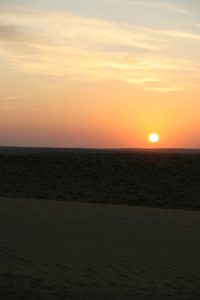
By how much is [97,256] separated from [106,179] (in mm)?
28060

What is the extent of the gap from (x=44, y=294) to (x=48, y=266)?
2.40 meters

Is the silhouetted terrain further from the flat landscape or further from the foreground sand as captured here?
the foreground sand

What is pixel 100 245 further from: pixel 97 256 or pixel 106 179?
pixel 106 179

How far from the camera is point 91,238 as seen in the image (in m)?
15.6

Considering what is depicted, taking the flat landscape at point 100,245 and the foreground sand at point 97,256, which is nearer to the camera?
the foreground sand at point 97,256

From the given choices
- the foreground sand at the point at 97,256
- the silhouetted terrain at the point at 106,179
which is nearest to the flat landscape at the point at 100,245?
the foreground sand at the point at 97,256

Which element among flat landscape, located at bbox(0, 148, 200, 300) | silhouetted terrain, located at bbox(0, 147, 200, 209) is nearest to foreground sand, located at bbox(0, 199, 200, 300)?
flat landscape, located at bbox(0, 148, 200, 300)

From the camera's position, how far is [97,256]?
1260 cm

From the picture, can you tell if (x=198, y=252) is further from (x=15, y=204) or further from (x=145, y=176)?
(x=145, y=176)

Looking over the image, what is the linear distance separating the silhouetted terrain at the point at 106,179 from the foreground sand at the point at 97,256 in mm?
11165

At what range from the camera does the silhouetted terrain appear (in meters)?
33.2

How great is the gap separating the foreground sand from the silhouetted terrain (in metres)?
11.2

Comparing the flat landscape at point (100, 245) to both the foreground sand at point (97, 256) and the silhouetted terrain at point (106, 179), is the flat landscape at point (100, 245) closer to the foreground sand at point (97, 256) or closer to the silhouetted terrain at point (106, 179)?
the foreground sand at point (97, 256)

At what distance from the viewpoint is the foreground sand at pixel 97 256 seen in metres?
9.34
